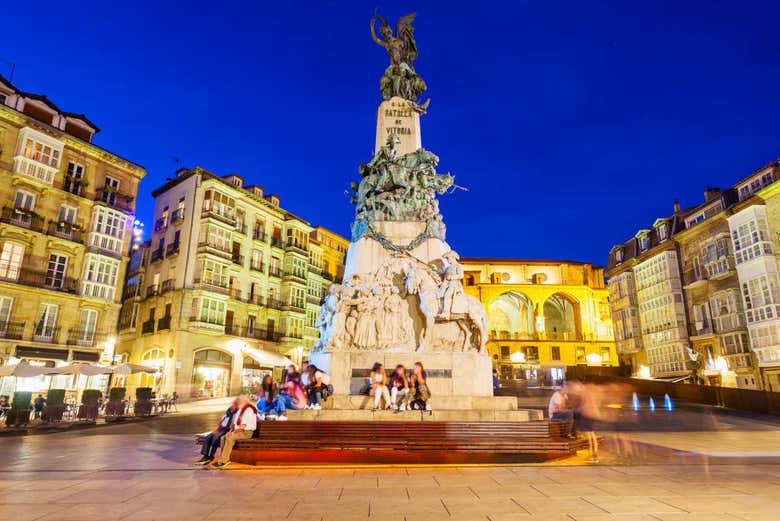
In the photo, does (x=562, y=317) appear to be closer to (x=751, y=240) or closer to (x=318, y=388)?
(x=751, y=240)

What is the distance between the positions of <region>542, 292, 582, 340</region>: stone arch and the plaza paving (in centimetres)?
4828

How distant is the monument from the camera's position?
12477 millimetres

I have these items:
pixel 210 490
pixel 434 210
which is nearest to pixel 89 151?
pixel 434 210

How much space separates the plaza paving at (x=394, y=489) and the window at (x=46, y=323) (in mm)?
21422

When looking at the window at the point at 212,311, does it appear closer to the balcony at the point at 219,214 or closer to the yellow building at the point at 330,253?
the balcony at the point at 219,214

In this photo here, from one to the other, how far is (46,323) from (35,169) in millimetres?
9840

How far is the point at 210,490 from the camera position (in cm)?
635

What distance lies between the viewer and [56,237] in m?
29.5

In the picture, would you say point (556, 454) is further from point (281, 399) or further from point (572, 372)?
point (572, 372)

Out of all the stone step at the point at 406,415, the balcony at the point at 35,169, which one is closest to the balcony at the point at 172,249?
the balcony at the point at 35,169

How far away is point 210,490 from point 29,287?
28560 mm

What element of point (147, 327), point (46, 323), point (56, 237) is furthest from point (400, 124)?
point (147, 327)

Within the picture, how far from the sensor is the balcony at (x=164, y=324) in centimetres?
3525

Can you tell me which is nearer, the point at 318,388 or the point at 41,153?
the point at 318,388
